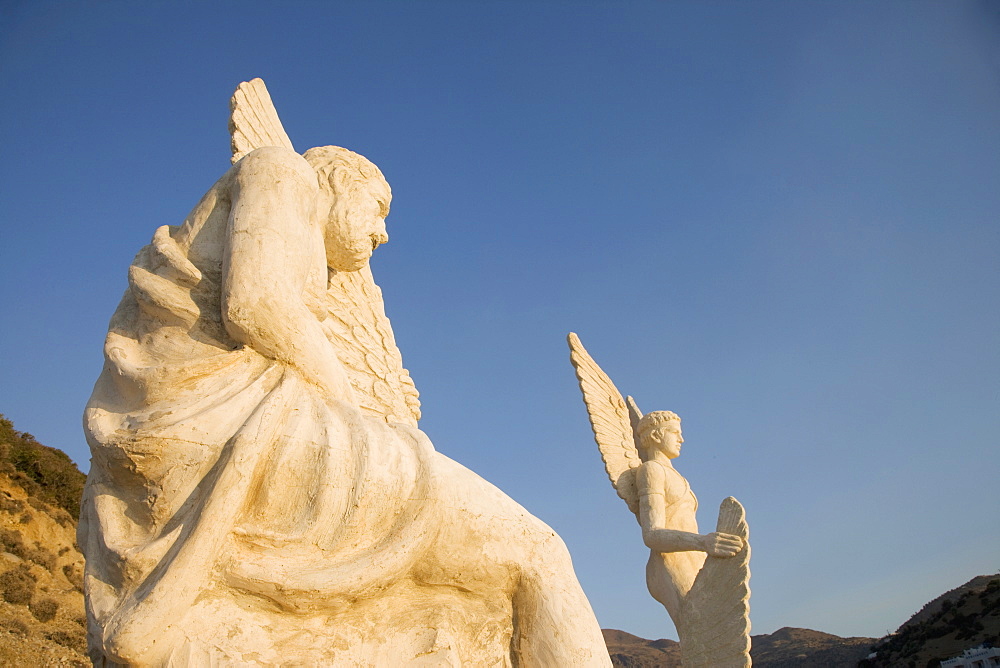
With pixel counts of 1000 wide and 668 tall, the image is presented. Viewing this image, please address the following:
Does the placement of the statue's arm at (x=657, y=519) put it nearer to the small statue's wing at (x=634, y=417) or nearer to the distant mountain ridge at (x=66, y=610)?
the small statue's wing at (x=634, y=417)

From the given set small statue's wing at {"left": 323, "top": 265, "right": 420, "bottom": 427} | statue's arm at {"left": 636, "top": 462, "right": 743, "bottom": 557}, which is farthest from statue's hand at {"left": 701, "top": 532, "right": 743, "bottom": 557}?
small statue's wing at {"left": 323, "top": 265, "right": 420, "bottom": 427}

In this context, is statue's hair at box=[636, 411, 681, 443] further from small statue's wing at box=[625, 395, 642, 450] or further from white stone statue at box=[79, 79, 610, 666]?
white stone statue at box=[79, 79, 610, 666]

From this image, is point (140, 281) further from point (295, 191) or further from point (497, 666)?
point (497, 666)

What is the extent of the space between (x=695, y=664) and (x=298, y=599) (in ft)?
13.2

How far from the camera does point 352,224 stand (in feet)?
10.3

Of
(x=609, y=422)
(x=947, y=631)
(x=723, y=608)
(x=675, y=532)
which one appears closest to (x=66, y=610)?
(x=609, y=422)

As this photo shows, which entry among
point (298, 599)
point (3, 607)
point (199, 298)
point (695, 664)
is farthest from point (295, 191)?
point (3, 607)

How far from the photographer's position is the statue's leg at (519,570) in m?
2.34

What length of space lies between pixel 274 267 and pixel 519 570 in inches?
50.8

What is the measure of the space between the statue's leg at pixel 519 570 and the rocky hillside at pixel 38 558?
12.9 metres

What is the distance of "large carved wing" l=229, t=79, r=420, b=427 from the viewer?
10.9 feet

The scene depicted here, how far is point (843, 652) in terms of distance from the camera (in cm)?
3800

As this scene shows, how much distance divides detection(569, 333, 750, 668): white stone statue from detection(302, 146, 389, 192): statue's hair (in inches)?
132

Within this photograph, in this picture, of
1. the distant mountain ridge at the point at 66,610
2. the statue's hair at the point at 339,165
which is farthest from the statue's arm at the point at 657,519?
the statue's hair at the point at 339,165
